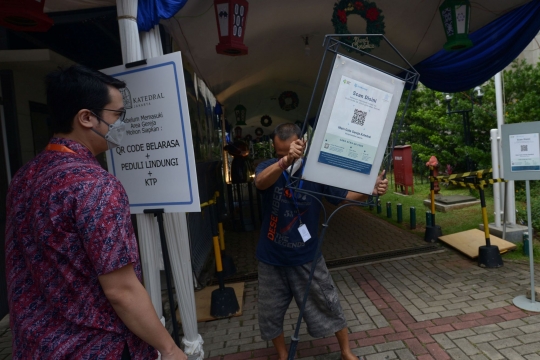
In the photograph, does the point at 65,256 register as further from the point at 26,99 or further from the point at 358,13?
the point at 26,99

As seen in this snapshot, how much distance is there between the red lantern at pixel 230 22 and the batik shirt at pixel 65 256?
2.55 metres

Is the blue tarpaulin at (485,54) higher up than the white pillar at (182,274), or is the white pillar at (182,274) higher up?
the blue tarpaulin at (485,54)

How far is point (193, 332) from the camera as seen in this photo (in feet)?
9.10

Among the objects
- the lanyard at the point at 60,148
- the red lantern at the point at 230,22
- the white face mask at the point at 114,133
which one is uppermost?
the red lantern at the point at 230,22

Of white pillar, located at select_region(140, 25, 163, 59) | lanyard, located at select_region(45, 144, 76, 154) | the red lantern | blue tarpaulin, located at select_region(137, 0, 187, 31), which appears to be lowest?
lanyard, located at select_region(45, 144, 76, 154)

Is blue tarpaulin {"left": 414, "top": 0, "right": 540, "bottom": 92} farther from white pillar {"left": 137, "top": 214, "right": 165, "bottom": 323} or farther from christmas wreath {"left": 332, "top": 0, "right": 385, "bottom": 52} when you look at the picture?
white pillar {"left": 137, "top": 214, "right": 165, "bottom": 323}

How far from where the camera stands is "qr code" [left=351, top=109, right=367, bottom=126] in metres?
1.93

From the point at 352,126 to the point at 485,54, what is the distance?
3.89 m

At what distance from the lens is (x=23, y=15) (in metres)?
2.20

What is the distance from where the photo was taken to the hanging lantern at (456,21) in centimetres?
398

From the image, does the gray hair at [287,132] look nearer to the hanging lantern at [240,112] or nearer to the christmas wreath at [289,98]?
the christmas wreath at [289,98]

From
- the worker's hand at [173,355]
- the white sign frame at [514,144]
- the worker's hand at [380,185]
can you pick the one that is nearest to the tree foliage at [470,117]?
the white sign frame at [514,144]

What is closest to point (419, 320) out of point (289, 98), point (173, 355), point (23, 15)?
point (173, 355)

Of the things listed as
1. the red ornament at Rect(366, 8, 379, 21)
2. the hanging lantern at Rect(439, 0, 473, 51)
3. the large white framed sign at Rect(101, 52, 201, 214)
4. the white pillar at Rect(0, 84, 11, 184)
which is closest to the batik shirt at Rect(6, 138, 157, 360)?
the large white framed sign at Rect(101, 52, 201, 214)
